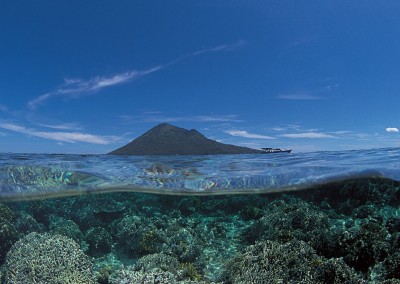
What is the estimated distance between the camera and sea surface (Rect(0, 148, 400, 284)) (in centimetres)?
891

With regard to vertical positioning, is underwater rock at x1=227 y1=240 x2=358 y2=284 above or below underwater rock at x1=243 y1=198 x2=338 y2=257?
below

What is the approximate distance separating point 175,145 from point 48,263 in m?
15.1

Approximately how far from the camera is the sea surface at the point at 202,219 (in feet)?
29.2

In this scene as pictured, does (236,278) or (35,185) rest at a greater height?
(35,185)

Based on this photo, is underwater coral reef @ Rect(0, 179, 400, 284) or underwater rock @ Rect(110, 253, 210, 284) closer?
underwater rock @ Rect(110, 253, 210, 284)

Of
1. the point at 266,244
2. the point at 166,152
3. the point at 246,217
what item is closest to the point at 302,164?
the point at 246,217

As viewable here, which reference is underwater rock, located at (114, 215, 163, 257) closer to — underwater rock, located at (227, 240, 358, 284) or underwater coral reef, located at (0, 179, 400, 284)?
underwater coral reef, located at (0, 179, 400, 284)

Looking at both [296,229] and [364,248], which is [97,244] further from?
[364,248]

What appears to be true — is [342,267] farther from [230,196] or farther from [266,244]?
[230,196]

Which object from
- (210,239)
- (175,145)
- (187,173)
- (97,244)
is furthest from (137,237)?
(175,145)

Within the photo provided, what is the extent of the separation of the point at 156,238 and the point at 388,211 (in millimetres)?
9584

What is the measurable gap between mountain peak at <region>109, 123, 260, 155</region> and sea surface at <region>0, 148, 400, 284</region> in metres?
4.41

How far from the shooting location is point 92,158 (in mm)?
17547

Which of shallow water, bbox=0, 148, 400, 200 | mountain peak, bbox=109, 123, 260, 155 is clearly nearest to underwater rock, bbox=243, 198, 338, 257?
shallow water, bbox=0, 148, 400, 200
